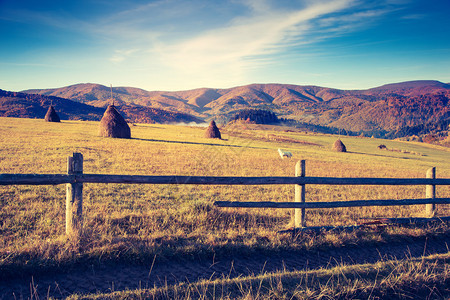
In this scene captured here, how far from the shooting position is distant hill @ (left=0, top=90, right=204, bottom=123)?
10200 centimetres

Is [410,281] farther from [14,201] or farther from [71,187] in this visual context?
[14,201]

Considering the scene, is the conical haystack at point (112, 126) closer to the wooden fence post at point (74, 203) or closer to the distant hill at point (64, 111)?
the wooden fence post at point (74, 203)

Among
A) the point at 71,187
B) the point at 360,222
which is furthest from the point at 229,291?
the point at 360,222

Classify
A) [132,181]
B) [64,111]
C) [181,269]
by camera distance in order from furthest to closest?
[64,111], [132,181], [181,269]

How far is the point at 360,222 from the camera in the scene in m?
6.52

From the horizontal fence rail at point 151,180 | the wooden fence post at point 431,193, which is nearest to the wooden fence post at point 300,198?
the horizontal fence rail at point 151,180

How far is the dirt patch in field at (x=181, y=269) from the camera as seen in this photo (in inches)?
147

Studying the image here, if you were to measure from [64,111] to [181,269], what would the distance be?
12979 centimetres

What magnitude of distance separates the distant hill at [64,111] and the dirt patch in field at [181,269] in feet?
312

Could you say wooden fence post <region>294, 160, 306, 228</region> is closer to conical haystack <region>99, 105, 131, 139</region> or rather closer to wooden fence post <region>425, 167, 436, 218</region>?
wooden fence post <region>425, 167, 436, 218</region>

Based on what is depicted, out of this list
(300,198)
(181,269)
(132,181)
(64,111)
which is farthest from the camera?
(64,111)

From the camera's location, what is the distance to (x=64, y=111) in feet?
371

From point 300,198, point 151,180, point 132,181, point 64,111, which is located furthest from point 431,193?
point 64,111

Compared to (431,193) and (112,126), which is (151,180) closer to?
(431,193)
